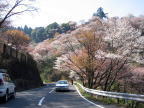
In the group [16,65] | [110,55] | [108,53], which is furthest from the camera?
[16,65]

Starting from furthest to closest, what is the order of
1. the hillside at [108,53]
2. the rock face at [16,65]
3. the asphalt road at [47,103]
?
the rock face at [16,65]
the hillside at [108,53]
the asphalt road at [47,103]

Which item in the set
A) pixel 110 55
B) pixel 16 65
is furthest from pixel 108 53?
pixel 16 65

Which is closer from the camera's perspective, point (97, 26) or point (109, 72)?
point (109, 72)

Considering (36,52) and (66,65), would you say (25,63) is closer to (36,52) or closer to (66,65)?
(66,65)

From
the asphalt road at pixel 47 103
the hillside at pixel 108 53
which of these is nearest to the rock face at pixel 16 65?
the hillside at pixel 108 53

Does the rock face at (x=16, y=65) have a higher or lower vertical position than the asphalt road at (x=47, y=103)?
higher

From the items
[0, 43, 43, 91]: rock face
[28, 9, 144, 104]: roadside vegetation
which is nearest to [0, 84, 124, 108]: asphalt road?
[28, 9, 144, 104]: roadside vegetation

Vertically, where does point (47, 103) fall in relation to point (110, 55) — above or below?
below

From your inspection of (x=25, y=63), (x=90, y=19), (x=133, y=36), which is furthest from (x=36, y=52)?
(x=133, y=36)

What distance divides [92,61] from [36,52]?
6506 cm

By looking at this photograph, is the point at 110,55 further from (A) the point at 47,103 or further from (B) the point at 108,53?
(A) the point at 47,103

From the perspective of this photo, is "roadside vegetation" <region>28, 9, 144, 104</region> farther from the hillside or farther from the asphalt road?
the asphalt road

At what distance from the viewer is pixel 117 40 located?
1330 inches

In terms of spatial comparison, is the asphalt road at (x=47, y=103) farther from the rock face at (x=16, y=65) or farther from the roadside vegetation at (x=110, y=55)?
the rock face at (x=16, y=65)
